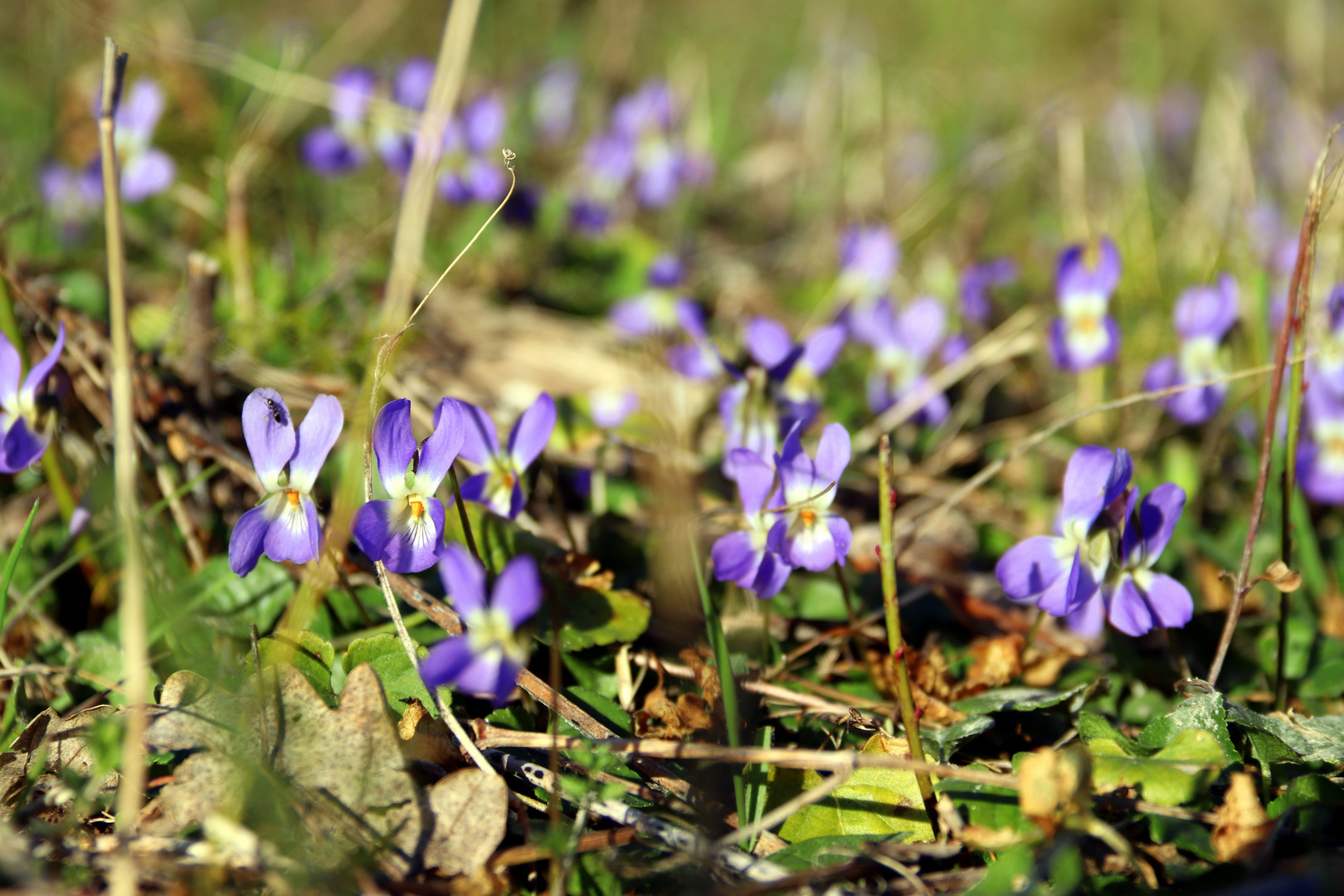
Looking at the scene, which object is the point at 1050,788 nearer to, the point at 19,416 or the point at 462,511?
the point at 462,511

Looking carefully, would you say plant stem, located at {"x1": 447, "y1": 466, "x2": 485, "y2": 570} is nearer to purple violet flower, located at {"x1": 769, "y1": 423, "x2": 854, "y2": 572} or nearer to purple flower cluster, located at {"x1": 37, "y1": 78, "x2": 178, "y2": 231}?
purple violet flower, located at {"x1": 769, "y1": 423, "x2": 854, "y2": 572}

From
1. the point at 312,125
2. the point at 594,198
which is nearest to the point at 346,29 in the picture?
the point at 312,125

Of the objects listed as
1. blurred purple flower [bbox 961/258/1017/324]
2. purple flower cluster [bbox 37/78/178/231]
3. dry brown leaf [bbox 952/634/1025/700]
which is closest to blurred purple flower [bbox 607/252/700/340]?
blurred purple flower [bbox 961/258/1017/324]

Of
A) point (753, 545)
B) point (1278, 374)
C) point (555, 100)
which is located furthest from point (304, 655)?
point (555, 100)

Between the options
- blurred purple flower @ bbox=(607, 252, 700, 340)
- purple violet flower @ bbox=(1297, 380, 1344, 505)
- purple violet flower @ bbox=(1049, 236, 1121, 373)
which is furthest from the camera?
blurred purple flower @ bbox=(607, 252, 700, 340)

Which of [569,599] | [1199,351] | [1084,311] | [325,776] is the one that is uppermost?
[1084,311]

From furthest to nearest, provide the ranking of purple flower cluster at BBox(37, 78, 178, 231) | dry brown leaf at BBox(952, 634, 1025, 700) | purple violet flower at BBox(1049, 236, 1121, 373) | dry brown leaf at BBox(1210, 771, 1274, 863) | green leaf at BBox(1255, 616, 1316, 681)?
purple flower cluster at BBox(37, 78, 178, 231), purple violet flower at BBox(1049, 236, 1121, 373), green leaf at BBox(1255, 616, 1316, 681), dry brown leaf at BBox(952, 634, 1025, 700), dry brown leaf at BBox(1210, 771, 1274, 863)
